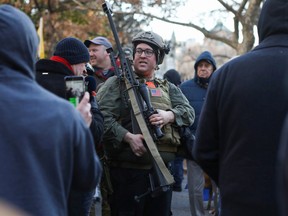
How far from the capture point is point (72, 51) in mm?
4613

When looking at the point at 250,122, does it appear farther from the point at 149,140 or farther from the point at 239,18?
the point at 239,18

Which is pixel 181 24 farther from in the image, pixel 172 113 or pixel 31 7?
pixel 172 113

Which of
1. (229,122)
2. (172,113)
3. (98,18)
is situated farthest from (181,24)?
(229,122)

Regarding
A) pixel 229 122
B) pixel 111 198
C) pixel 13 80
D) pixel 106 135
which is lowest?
pixel 111 198

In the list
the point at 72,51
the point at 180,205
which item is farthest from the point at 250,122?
the point at 180,205

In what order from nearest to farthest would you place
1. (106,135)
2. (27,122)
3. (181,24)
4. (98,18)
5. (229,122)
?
(27,122) → (229,122) → (106,135) → (181,24) → (98,18)

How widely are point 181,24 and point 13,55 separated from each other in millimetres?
18028

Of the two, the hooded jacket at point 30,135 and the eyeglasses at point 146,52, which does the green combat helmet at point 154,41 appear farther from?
the hooded jacket at point 30,135

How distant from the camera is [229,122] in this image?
364cm

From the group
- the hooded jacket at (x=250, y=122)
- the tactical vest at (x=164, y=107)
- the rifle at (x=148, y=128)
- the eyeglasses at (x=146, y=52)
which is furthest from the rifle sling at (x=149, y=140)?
the hooded jacket at (x=250, y=122)

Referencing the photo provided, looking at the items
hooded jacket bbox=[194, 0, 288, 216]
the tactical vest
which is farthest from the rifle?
hooded jacket bbox=[194, 0, 288, 216]

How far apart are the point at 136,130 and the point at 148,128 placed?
10cm

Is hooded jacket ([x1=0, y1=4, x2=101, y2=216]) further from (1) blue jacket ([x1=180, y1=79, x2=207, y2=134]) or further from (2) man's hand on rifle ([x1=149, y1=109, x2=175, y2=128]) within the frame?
(1) blue jacket ([x1=180, y1=79, x2=207, y2=134])

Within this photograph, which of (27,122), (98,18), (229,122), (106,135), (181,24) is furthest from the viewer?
(98,18)
